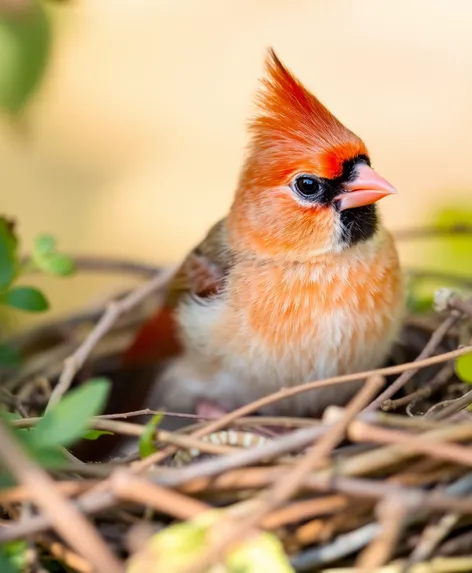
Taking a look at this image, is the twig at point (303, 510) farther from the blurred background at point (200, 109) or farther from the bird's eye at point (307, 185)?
the blurred background at point (200, 109)

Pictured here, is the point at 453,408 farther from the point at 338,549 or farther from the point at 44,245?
the point at 44,245

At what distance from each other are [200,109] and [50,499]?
3.74 meters

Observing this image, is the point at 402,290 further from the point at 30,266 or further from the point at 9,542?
the point at 9,542

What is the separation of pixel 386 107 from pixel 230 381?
2.65 metres

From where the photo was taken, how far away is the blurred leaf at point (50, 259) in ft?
7.67

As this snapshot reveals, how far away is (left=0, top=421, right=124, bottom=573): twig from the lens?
140 cm

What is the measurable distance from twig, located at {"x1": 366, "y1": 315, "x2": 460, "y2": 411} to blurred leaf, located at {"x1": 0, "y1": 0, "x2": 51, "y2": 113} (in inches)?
42.5

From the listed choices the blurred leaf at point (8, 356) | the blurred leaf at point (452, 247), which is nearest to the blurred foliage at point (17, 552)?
the blurred leaf at point (8, 356)

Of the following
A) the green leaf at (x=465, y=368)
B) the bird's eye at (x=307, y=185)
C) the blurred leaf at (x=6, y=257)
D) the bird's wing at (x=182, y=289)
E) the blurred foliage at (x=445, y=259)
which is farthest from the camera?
the blurred foliage at (x=445, y=259)

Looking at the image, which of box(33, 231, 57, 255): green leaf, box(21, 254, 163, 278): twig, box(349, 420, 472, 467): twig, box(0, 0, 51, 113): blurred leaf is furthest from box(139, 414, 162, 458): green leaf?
box(21, 254, 163, 278): twig

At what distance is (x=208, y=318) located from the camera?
2621 millimetres

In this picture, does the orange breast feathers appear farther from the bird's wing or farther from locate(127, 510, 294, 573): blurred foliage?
locate(127, 510, 294, 573): blurred foliage

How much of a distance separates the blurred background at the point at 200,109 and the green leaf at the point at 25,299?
2170mm

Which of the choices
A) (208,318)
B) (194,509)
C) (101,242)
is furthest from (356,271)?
(101,242)
